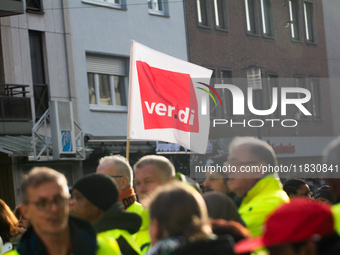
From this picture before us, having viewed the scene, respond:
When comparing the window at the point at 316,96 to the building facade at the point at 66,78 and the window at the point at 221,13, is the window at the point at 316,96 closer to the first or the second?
the window at the point at 221,13

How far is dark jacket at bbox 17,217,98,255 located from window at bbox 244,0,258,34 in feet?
71.0

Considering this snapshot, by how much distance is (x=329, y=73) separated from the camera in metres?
28.5

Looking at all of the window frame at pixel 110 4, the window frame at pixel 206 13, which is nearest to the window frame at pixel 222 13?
the window frame at pixel 206 13

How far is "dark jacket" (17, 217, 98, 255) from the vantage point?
10.1 feet

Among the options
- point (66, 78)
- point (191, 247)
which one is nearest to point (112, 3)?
point (66, 78)

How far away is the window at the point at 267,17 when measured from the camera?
2512 centimetres

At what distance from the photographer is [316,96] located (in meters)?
27.4

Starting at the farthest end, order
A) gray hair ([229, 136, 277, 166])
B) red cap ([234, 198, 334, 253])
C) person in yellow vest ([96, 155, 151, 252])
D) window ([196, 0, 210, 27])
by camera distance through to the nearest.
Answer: window ([196, 0, 210, 27]) → person in yellow vest ([96, 155, 151, 252]) → gray hair ([229, 136, 277, 166]) → red cap ([234, 198, 334, 253])

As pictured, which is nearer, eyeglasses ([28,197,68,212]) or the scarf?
eyeglasses ([28,197,68,212])

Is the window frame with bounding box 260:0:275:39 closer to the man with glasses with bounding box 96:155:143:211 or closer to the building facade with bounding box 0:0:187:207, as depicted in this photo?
the building facade with bounding box 0:0:187:207

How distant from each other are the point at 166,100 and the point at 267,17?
720 inches

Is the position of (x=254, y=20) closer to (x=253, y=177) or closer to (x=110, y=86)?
(x=110, y=86)

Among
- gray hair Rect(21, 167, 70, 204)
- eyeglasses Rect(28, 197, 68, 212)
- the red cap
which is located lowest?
the red cap

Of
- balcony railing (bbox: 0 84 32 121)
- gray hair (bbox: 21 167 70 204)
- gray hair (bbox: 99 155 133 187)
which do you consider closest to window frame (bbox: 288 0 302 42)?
balcony railing (bbox: 0 84 32 121)
